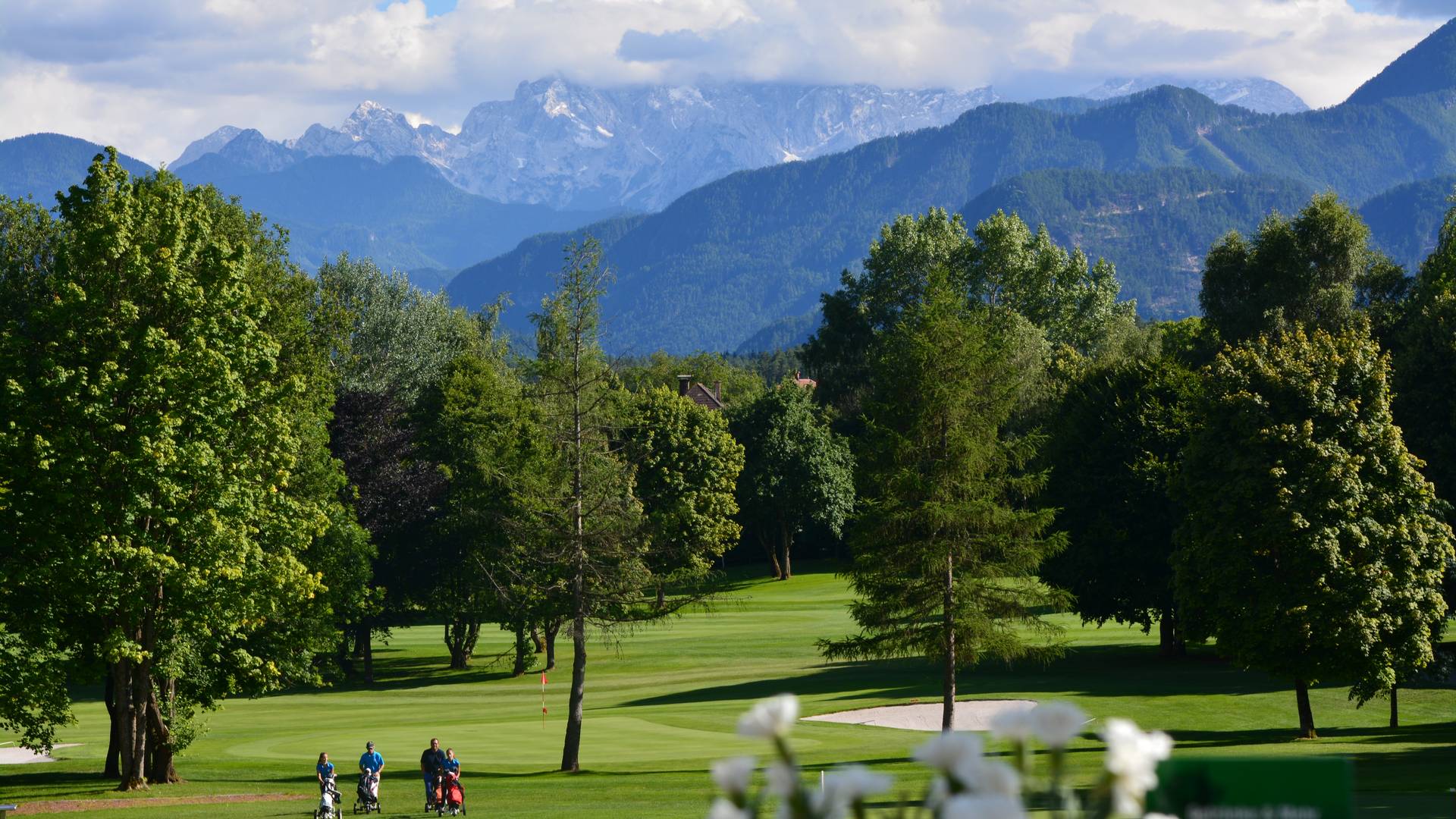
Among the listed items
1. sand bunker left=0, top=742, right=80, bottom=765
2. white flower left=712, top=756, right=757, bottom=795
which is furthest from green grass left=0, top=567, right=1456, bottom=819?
white flower left=712, top=756, right=757, bottom=795

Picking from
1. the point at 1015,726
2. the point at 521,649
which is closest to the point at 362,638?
the point at 521,649

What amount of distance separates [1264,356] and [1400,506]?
16.2ft

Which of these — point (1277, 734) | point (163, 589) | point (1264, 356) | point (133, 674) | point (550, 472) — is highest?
point (1264, 356)

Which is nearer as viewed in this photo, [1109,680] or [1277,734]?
[1277,734]

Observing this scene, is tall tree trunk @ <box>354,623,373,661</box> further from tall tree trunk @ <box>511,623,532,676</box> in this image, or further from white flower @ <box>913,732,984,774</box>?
white flower @ <box>913,732,984,774</box>

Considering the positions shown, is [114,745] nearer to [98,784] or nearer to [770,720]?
[98,784]

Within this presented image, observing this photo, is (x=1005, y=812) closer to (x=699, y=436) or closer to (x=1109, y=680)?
(x=1109, y=680)

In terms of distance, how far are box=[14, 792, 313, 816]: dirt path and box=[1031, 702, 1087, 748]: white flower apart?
1075 inches

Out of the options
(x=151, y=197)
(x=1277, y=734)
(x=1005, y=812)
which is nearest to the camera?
(x=1005, y=812)

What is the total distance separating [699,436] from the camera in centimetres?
8256

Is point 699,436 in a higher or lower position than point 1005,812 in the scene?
higher

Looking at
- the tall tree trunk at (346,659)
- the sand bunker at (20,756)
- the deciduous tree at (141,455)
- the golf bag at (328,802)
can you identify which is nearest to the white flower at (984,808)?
the golf bag at (328,802)

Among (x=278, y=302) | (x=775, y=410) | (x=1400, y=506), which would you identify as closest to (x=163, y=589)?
(x=278, y=302)

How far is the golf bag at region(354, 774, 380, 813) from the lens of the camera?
27953 millimetres
